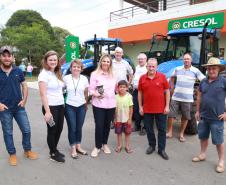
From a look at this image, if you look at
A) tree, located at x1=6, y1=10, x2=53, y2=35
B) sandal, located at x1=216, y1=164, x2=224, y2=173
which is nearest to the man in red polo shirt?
sandal, located at x1=216, y1=164, x2=224, y2=173

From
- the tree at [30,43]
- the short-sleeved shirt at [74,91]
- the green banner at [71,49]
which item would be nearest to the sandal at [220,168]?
the short-sleeved shirt at [74,91]

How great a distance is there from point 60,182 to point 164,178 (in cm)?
148

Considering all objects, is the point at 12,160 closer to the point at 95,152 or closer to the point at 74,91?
the point at 95,152

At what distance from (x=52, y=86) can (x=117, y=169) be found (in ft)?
5.41

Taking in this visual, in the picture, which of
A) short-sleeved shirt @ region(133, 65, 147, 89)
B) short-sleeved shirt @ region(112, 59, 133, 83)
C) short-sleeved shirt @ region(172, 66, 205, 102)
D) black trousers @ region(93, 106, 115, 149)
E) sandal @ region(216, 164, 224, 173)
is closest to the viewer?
sandal @ region(216, 164, 224, 173)

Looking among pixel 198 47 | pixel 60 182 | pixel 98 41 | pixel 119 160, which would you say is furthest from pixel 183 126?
pixel 98 41

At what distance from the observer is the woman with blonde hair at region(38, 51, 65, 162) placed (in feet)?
13.6

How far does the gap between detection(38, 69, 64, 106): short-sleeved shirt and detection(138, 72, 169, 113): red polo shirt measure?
148 cm

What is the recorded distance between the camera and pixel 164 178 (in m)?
3.87

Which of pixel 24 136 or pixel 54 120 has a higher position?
pixel 54 120

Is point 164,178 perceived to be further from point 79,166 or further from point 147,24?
point 147,24

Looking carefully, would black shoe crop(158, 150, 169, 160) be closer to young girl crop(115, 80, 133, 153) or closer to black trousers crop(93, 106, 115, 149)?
young girl crop(115, 80, 133, 153)

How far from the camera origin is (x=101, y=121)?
15.4 ft

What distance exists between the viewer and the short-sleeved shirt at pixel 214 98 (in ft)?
13.5
